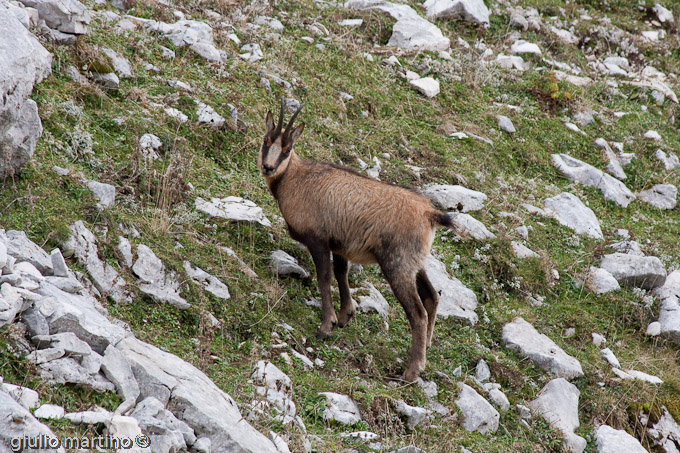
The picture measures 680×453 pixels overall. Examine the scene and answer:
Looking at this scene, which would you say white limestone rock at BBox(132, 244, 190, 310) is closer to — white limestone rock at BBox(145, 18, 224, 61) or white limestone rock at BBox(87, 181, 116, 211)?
white limestone rock at BBox(87, 181, 116, 211)

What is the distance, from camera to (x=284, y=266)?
783 centimetres

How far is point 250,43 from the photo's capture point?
11.7 meters

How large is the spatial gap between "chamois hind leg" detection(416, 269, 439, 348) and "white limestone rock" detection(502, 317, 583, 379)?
108 centimetres

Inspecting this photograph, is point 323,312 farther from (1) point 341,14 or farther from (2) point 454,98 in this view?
(1) point 341,14

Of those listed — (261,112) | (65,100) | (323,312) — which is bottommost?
(323,312)

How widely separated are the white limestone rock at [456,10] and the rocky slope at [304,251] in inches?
36.1

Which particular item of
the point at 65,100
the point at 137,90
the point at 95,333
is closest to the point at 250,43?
the point at 137,90

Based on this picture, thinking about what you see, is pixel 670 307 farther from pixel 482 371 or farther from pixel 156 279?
pixel 156 279

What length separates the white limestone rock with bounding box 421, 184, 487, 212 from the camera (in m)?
9.81

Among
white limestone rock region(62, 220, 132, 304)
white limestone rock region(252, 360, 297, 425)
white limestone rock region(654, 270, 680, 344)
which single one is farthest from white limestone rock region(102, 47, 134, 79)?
→ white limestone rock region(654, 270, 680, 344)

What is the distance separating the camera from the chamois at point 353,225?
7.19m

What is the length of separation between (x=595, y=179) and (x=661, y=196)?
1.37 metres

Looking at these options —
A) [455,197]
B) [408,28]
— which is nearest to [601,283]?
[455,197]

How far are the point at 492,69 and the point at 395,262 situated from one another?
7995 mm
